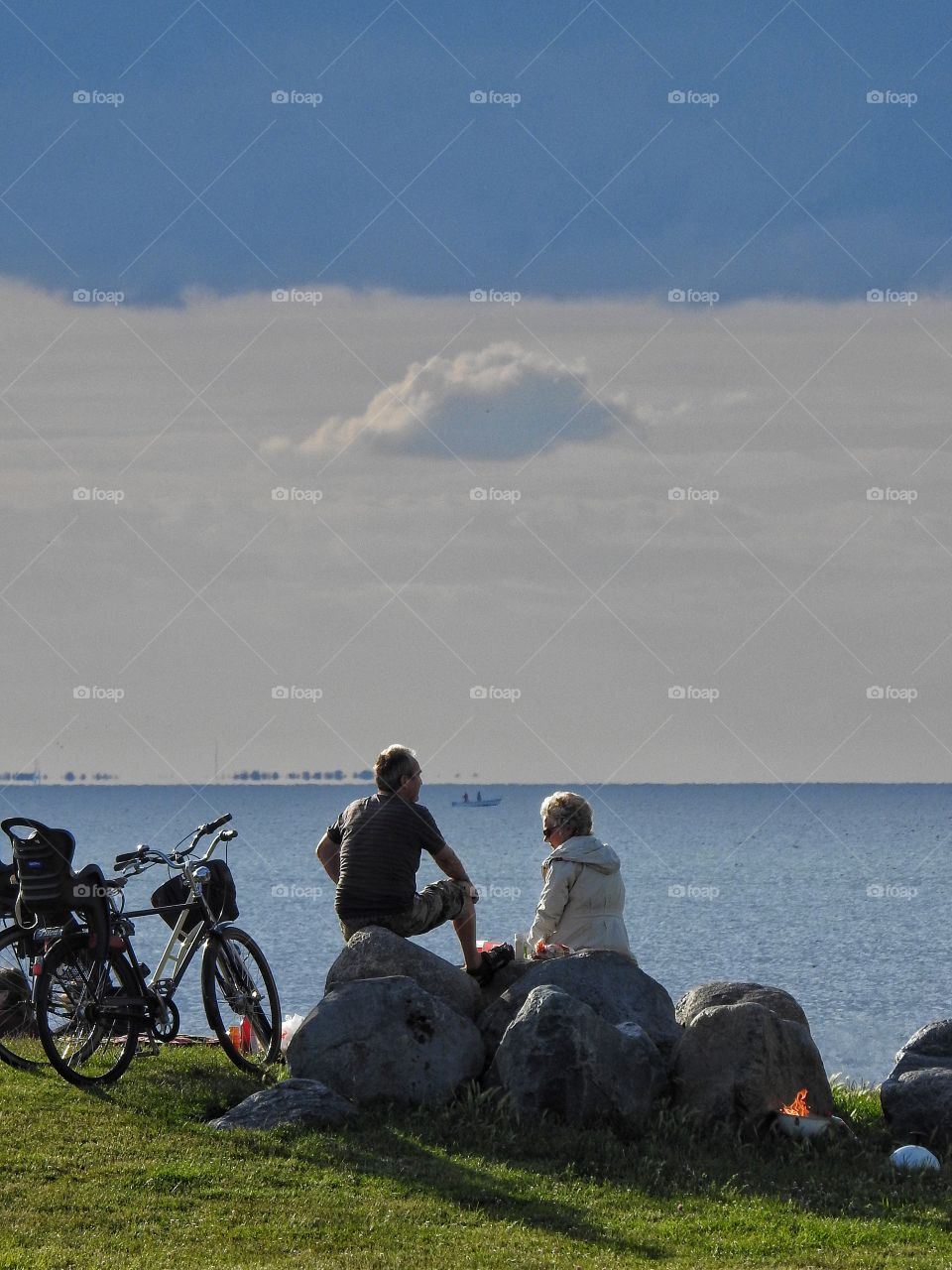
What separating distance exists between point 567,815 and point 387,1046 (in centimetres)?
239

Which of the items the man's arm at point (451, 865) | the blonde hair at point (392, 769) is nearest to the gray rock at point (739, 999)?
the man's arm at point (451, 865)

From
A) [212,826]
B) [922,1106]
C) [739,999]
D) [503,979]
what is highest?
[212,826]

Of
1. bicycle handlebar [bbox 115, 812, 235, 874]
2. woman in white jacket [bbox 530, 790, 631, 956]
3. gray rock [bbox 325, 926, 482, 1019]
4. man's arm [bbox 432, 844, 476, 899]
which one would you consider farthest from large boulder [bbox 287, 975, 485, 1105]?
bicycle handlebar [bbox 115, 812, 235, 874]

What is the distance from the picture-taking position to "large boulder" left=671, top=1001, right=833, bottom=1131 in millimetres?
10375

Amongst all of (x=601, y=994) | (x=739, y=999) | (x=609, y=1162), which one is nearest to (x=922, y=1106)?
(x=739, y=999)

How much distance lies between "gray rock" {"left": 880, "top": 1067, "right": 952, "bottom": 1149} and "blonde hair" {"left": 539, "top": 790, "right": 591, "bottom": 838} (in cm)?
280

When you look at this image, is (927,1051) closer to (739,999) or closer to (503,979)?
(739,999)

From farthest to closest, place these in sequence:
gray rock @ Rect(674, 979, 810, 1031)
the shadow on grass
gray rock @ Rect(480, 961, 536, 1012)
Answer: gray rock @ Rect(674, 979, 810, 1031) < gray rock @ Rect(480, 961, 536, 1012) < the shadow on grass

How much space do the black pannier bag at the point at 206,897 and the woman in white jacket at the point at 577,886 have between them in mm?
2250

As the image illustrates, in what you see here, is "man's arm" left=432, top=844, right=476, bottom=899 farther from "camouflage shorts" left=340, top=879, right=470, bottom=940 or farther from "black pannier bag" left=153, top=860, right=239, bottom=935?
"black pannier bag" left=153, top=860, right=239, bottom=935

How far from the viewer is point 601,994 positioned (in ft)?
36.8

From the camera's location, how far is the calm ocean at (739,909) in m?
35.8

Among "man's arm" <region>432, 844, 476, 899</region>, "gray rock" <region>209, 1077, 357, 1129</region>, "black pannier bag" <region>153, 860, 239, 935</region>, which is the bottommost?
"gray rock" <region>209, 1077, 357, 1129</region>

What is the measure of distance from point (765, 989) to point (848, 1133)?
1.55 m
